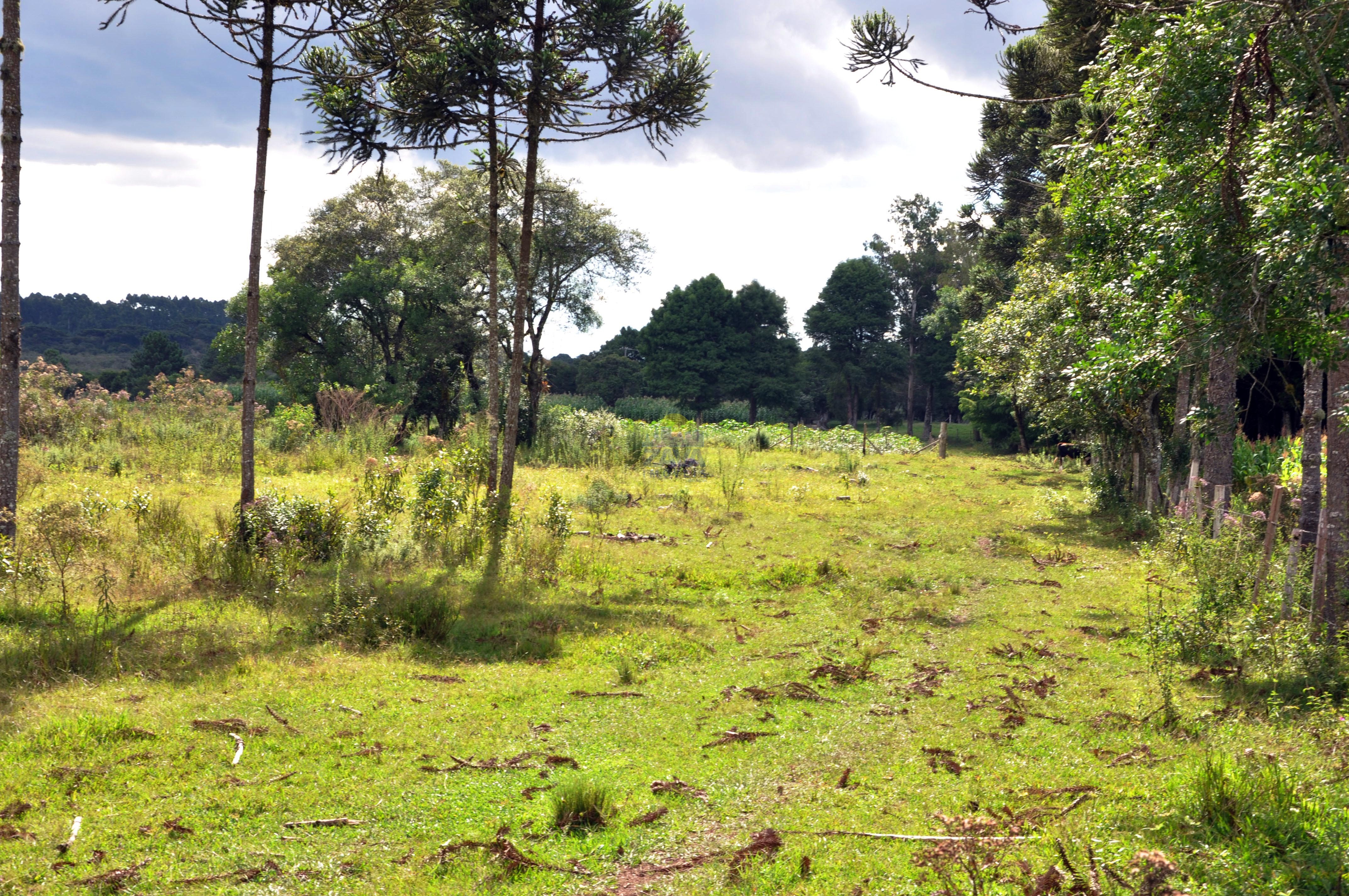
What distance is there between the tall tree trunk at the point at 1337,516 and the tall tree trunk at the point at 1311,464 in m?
0.36

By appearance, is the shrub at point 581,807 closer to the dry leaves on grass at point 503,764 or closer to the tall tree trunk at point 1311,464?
the dry leaves on grass at point 503,764

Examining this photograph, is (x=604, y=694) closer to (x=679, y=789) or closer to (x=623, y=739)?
(x=623, y=739)

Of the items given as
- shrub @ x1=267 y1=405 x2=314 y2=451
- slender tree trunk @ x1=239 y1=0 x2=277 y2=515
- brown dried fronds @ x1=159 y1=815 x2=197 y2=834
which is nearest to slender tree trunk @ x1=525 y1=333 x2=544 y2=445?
shrub @ x1=267 y1=405 x2=314 y2=451

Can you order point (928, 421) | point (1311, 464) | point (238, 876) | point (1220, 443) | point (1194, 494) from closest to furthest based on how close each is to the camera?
point (238, 876)
point (1311, 464)
point (1194, 494)
point (1220, 443)
point (928, 421)

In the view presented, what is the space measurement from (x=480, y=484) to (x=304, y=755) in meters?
11.4

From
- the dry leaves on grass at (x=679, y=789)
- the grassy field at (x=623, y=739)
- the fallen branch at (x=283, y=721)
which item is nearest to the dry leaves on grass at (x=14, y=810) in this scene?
the grassy field at (x=623, y=739)

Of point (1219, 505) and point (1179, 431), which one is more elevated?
point (1179, 431)

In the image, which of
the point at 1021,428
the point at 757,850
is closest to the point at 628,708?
the point at 757,850

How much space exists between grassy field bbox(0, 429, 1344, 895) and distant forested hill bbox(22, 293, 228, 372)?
3519 inches

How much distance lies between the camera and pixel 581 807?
4844mm

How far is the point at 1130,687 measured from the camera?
23.2 ft

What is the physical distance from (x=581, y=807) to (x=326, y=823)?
148cm

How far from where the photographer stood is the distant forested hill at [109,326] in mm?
88125

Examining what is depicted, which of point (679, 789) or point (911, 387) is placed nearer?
point (679, 789)
